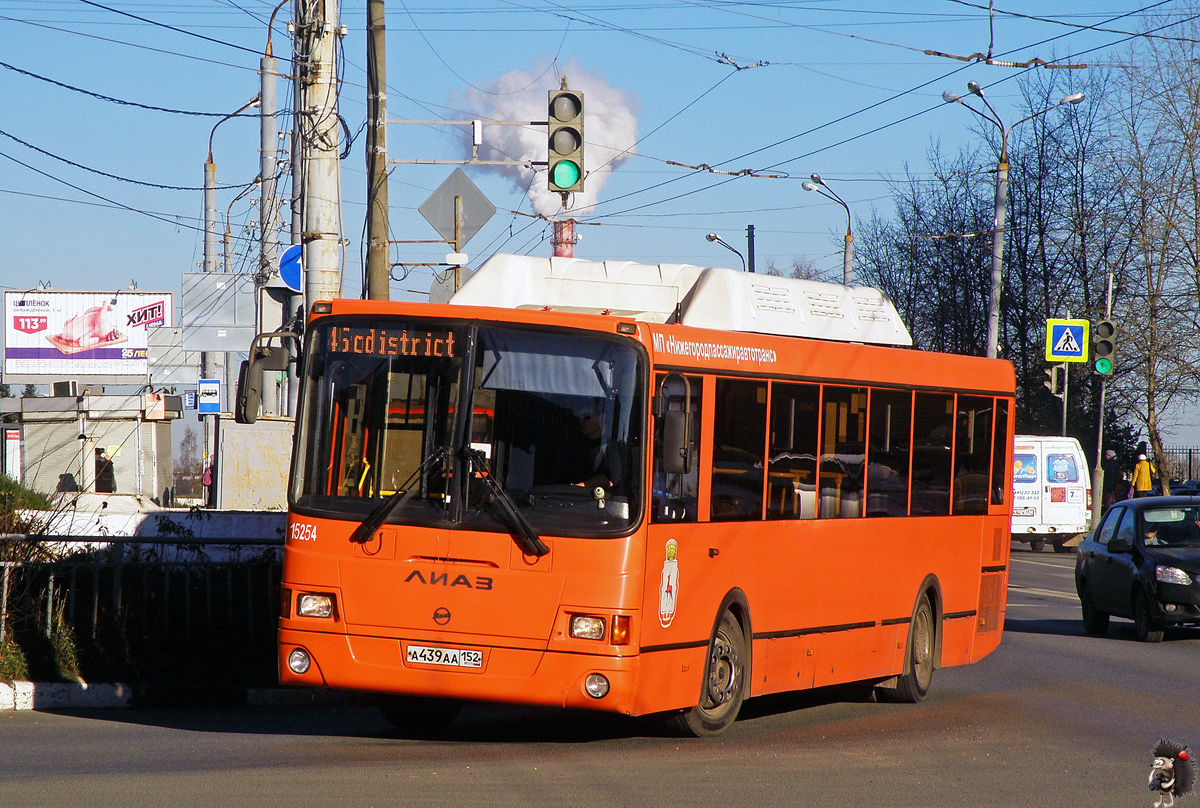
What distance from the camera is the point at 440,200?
18125 millimetres

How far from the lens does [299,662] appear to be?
8.59 m

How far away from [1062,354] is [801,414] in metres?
22.6

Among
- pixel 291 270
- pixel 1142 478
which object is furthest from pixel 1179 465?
pixel 291 270

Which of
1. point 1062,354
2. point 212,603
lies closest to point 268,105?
point 1062,354

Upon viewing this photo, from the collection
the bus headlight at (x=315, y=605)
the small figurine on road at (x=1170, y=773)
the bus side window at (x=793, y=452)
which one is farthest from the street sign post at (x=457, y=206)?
the small figurine on road at (x=1170, y=773)

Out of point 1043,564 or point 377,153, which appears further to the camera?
point 1043,564

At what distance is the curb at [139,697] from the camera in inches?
404

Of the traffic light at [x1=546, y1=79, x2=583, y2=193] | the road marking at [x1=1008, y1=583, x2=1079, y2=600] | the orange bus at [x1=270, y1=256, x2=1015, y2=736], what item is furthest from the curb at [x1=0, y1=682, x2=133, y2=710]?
the road marking at [x1=1008, y1=583, x2=1079, y2=600]

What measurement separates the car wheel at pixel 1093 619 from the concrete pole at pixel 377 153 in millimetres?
8808

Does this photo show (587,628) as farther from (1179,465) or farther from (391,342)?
(1179,465)

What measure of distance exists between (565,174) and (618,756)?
309 inches

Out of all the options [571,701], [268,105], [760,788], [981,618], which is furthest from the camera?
[268,105]

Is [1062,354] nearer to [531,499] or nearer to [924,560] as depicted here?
[924,560]

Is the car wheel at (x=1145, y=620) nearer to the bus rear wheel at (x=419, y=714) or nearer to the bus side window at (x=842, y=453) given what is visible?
the bus side window at (x=842, y=453)
